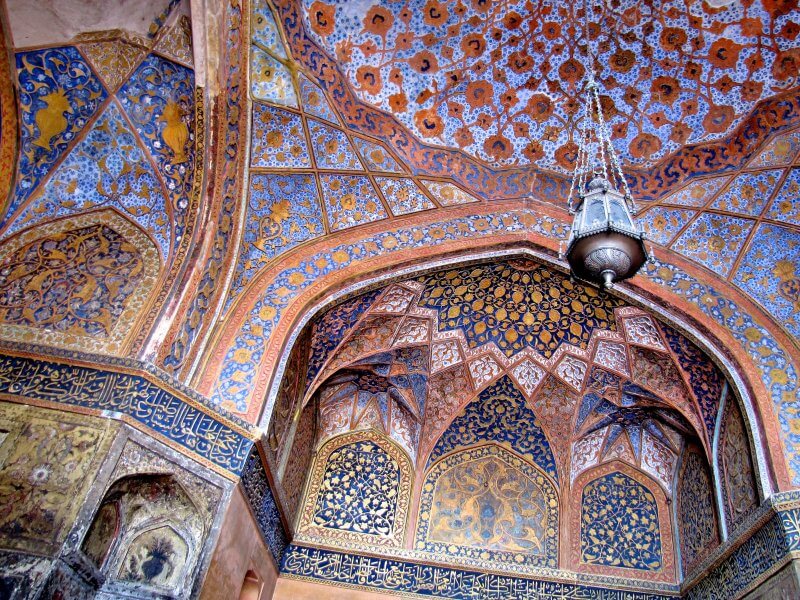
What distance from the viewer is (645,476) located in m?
7.59

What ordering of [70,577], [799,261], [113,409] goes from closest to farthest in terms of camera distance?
[70,577] → [113,409] → [799,261]

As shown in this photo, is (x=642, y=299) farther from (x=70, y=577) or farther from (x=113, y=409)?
(x=70, y=577)

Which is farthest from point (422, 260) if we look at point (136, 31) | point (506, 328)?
point (136, 31)

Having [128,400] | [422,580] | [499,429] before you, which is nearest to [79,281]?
[128,400]

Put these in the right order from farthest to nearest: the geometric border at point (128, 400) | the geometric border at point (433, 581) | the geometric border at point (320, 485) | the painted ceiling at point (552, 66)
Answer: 1. the geometric border at point (320, 485)
2. the geometric border at point (433, 581)
3. the painted ceiling at point (552, 66)
4. the geometric border at point (128, 400)

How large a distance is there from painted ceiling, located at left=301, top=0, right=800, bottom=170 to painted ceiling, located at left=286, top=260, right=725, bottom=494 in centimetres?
135

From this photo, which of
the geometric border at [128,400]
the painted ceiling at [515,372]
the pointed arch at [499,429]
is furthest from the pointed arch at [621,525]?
the geometric border at [128,400]

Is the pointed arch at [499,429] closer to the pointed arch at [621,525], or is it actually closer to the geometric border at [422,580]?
the pointed arch at [621,525]

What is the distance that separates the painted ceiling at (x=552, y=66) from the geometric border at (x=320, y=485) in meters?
3.27

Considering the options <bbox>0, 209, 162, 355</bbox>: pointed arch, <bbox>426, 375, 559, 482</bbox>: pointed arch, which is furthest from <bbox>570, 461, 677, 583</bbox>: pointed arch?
<bbox>0, 209, 162, 355</bbox>: pointed arch

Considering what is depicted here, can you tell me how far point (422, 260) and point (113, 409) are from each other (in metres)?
3.00

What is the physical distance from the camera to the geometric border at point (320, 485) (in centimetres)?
693

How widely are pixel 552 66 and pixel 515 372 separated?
310 cm

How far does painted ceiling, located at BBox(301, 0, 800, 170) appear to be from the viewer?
585 cm
